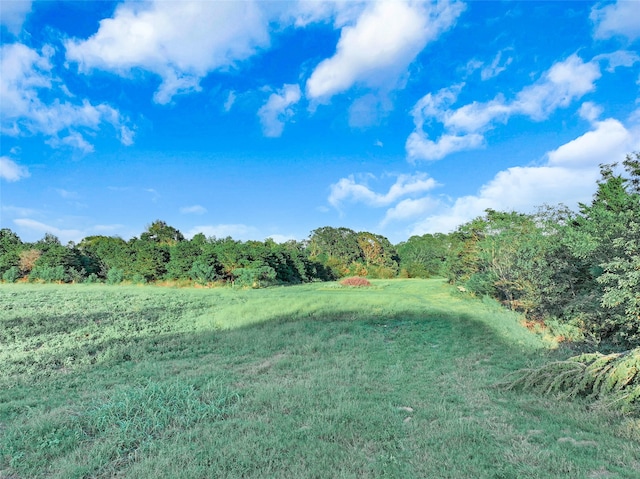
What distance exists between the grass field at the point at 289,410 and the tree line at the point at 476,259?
1547 mm

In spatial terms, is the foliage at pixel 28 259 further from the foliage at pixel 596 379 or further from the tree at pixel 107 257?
the foliage at pixel 596 379

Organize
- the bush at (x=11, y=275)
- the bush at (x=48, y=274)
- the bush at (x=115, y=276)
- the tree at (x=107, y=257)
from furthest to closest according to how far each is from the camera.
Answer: the tree at (x=107, y=257) → the bush at (x=115, y=276) → the bush at (x=11, y=275) → the bush at (x=48, y=274)

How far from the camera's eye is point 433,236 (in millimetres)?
53844

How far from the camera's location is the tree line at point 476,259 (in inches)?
259

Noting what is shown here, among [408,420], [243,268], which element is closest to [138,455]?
[408,420]

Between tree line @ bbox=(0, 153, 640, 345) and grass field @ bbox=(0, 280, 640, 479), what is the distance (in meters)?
1.55

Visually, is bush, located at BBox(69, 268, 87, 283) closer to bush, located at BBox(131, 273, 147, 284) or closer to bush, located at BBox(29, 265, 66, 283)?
bush, located at BBox(29, 265, 66, 283)

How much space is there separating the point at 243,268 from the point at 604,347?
2235 centimetres

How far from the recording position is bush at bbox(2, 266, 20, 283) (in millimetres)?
26812

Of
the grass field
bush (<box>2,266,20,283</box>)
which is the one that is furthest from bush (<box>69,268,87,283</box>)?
the grass field

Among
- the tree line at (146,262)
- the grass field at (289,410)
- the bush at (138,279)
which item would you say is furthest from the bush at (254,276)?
the grass field at (289,410)

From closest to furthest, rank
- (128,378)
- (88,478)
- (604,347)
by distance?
(88,478), (128,378), (604,347)

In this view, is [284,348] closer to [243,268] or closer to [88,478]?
[88,478]

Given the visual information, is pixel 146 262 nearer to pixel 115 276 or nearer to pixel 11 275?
pixel 115 276
